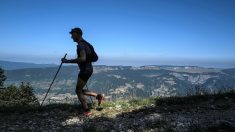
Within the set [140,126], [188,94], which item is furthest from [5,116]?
[188,94]

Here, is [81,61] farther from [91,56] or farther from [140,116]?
[140,116]

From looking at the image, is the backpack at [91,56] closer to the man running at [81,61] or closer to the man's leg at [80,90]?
the man running at [81,61]

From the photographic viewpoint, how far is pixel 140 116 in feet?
34.8

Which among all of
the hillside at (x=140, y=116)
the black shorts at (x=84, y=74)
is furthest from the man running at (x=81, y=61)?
the hillside at (x=140, y=116)

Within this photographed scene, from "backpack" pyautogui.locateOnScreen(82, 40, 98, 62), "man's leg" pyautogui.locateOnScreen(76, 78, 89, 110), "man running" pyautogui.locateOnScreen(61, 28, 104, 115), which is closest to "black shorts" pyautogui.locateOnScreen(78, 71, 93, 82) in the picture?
"man running" pyautogui.locateOnScreen(61, 28, 104, 115)

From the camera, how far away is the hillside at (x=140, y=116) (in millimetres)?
8617

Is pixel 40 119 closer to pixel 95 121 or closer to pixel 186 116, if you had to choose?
pixel 95 121

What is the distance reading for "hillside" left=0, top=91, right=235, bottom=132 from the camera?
28.3 ft

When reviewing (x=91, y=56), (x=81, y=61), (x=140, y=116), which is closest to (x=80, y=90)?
(x=81, y=61)

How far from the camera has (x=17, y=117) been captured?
1109cm

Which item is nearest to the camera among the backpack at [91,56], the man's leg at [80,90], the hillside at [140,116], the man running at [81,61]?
the hillside at [140,116]

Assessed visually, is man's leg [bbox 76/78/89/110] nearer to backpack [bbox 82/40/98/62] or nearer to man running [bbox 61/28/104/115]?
man running [bbox 61/28/104/115]

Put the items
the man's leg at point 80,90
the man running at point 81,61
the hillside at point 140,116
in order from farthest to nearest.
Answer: the man's leg at point 80,90, the man running at point 81,61, the hillside at point 140,116

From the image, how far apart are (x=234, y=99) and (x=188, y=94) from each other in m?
2.07
